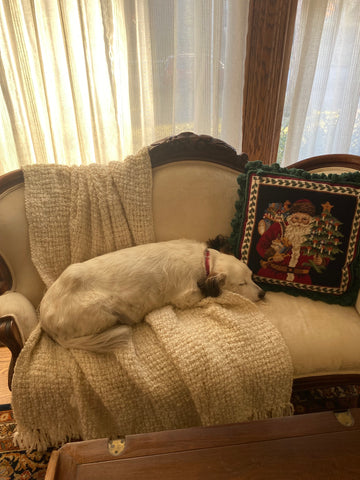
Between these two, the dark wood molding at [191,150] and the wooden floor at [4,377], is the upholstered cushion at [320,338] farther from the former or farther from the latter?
the wooden floor at [4,377]

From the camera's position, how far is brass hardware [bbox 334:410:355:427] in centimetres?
80

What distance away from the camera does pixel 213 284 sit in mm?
1334

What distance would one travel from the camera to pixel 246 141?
2.04m

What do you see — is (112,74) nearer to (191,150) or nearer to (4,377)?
(191,150)

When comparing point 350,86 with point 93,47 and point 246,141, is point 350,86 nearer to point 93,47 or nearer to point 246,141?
point 246,141

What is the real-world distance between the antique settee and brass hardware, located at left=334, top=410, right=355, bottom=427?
343mm

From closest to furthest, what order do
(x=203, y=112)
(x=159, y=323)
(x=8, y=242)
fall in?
1. (x=159, y=323)
2. (x=8, y=242)
3. (x=203, y=112)

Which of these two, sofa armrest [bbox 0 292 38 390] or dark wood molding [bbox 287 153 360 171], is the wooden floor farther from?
dark wood molding [bbox 287 153 360 171]

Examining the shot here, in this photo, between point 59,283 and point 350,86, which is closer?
point 59,283

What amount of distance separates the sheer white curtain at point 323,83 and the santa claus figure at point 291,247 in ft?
3.08

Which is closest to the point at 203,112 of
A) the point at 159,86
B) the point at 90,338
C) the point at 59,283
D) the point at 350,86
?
the point at 159,86

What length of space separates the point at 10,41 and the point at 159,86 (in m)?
0.83

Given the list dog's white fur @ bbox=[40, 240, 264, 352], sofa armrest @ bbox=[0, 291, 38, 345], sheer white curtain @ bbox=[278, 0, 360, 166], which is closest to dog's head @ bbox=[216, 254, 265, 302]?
dog's white fur @ bbox=[40, 240, 264, 352]

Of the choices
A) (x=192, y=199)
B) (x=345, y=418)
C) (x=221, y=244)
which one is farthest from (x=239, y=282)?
(x=345, y=418)
